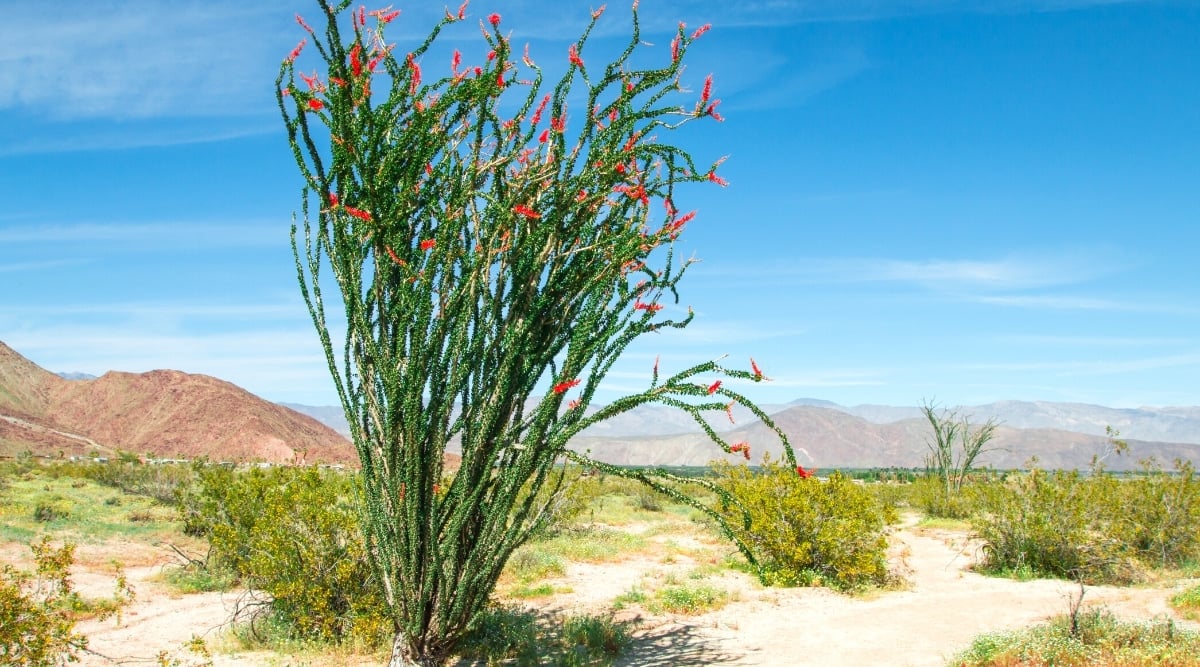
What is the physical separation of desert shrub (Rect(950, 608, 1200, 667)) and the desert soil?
0.52m

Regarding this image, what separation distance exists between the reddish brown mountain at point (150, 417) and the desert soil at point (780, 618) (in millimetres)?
48069

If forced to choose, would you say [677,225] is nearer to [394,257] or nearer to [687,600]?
[394,257]

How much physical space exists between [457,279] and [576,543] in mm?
11527

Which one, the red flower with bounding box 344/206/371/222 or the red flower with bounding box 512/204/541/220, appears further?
the red flower with bounding box 512/204/541/220

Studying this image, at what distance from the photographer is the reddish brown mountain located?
5856 cm

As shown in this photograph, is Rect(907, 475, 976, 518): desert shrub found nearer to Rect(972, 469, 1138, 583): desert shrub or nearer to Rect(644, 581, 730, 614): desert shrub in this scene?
Rect(972, 469, 1138, 583): desert shrub

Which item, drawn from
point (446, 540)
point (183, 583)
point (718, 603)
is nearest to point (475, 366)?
point (446, 540)

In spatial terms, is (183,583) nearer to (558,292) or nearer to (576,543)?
(576,543)

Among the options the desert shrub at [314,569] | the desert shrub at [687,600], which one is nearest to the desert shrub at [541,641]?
the desert shrub at [314,569]

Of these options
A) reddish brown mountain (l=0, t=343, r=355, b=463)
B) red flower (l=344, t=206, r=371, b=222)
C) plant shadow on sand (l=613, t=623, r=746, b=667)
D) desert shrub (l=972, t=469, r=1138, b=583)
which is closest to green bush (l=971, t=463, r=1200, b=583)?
desert shrub (l=972, t=469, r=1138, b=583)

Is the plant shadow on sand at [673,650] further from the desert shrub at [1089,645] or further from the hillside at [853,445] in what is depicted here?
the hillside at [853,445]

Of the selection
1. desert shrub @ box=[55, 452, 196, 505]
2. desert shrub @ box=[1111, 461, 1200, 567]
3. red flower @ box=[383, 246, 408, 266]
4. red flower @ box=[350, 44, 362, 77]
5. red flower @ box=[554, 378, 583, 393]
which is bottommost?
desert shrub @ box=[55, 452, 196, 505]

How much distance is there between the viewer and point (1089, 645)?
718 centimetres

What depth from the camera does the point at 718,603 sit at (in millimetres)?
10312
